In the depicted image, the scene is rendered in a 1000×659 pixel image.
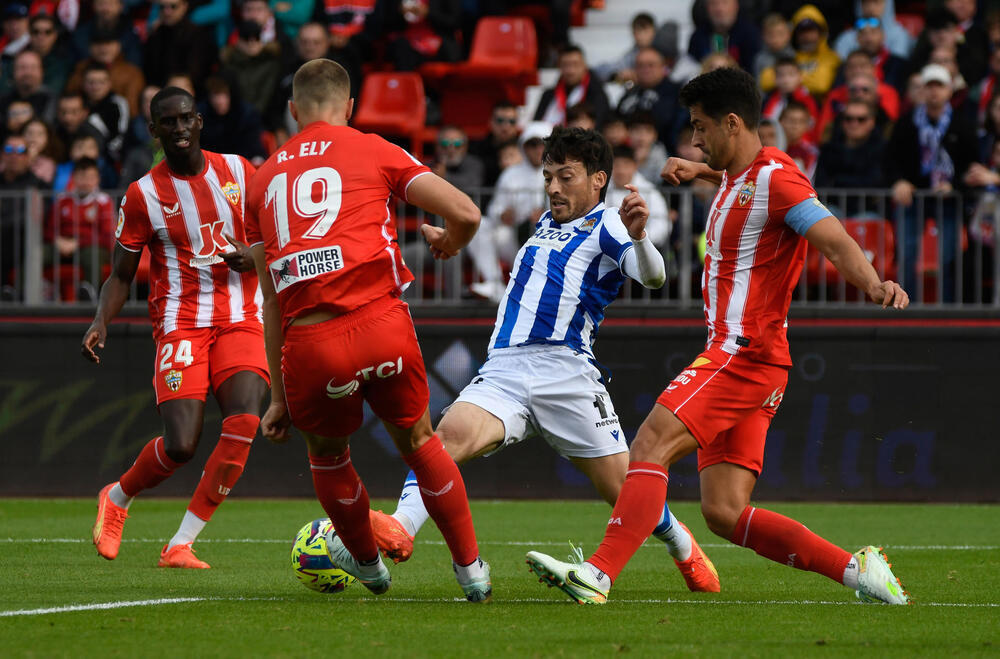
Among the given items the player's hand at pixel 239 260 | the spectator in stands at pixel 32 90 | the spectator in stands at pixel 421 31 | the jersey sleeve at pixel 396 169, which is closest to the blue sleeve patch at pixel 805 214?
the jersey sleeve at pixel 396 169

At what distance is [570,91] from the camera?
15.6 metres

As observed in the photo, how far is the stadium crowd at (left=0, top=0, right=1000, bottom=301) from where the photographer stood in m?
12.4

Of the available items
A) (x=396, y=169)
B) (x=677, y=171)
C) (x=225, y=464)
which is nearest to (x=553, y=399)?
(x=677, y=171)

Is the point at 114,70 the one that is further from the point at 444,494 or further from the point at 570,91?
the point at 444,494

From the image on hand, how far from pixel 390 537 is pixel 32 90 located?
41.7ft

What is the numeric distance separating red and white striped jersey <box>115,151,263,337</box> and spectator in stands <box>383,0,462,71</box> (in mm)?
9297

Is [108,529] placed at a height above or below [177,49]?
below

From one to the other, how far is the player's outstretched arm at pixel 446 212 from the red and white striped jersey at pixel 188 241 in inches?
112

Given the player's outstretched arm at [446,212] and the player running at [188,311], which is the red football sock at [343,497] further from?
the player running at [188,311]

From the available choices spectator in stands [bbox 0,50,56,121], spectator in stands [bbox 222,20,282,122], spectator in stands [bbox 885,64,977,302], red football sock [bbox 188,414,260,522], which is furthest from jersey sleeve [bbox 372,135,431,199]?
spectator in stands [bbox 0,50,56,121]

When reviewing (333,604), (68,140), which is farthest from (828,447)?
(68,140)

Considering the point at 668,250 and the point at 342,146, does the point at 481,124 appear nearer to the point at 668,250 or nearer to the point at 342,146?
the point at 668,250

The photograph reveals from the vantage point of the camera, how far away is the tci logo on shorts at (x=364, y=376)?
5602 millimetres

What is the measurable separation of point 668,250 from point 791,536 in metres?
5.99
